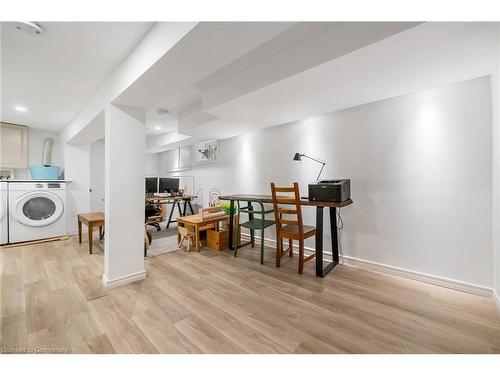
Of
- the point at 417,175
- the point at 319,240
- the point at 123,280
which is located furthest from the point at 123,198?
the point at 417,175

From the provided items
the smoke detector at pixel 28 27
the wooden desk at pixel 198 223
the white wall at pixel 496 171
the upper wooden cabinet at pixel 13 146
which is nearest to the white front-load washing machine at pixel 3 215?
the upper wooden cabinet at pixel 13 146

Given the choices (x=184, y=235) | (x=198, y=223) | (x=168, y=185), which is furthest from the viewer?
(x=168, y=185)

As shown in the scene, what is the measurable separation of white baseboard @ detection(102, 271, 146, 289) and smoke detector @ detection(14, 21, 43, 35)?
86.0 inches

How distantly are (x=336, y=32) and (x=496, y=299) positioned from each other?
250 cm

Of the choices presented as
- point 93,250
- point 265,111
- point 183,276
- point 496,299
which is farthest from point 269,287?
point 93,250

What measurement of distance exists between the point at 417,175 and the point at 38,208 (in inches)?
225

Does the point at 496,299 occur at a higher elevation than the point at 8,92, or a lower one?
lower

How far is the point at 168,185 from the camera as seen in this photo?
4.59 metres

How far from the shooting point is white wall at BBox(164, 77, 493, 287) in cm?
178

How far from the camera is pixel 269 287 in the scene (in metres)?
1.95

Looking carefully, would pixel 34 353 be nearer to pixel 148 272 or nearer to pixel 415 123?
pixel 148 272

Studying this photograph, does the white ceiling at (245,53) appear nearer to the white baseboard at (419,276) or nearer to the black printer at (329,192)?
the black printer at (329,192)

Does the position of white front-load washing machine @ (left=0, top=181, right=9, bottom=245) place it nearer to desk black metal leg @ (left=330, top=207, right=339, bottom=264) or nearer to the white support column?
the white support column

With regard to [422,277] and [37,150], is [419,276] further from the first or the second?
[37,150]
